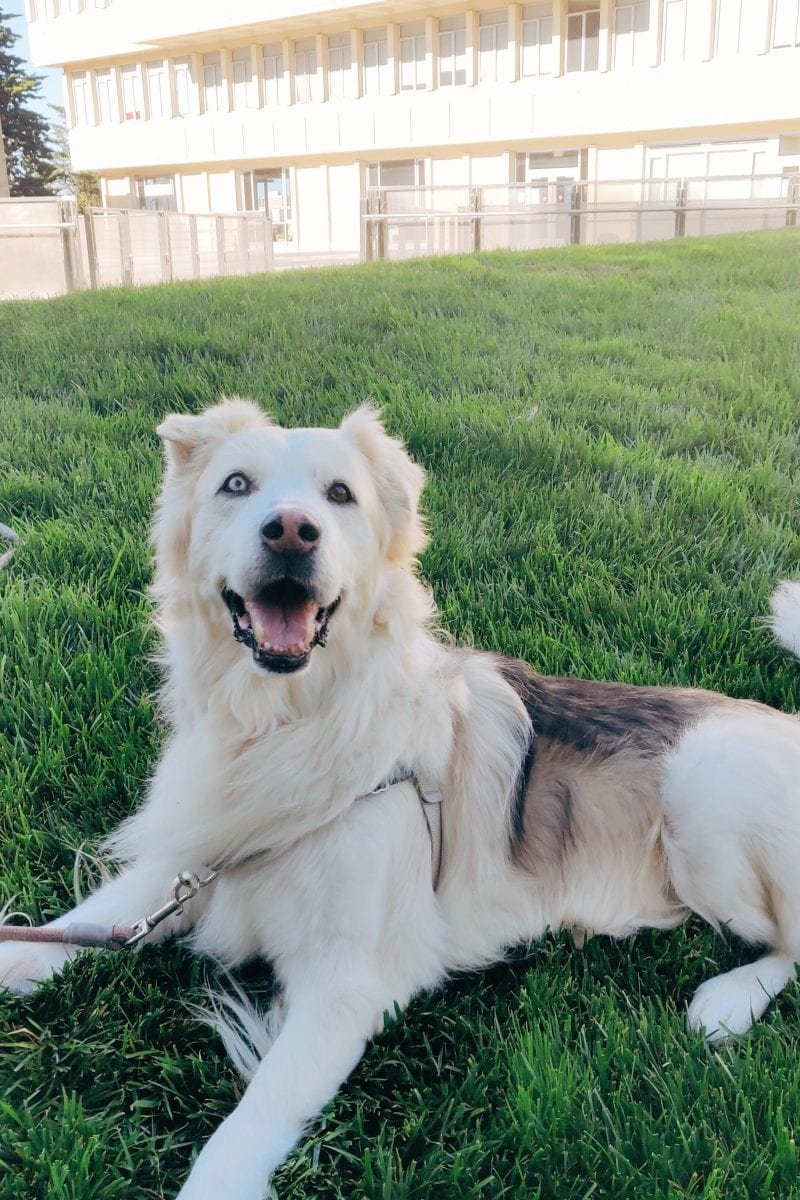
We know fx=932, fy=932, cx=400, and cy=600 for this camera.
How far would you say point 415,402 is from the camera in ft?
17.5

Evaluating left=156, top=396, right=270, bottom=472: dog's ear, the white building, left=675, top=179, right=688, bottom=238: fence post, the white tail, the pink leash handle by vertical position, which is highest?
the white building

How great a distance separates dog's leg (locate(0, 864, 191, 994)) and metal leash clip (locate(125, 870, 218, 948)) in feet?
0.26

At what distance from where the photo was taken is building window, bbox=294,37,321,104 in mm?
33250

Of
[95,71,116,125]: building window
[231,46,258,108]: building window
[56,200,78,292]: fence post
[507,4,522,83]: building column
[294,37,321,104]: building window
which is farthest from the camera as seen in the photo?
[95,71,116,125]: building window

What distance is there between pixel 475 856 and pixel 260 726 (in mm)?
631

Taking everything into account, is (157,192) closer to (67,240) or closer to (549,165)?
(549,165)

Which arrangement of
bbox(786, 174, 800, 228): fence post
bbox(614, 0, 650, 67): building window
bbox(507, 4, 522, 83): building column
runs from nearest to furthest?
bbox(786, 174, 800, 228): fence post, bbox(614, 0, 650, 67): building window, bbox(507, 4, 522, 83): building column

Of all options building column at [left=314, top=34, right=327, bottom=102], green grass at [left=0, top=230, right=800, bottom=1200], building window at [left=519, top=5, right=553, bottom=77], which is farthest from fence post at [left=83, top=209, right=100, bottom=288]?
building column at [left=314, top=34, right=327, bottom=102]

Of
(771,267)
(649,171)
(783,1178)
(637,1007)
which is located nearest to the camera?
(783,1178)

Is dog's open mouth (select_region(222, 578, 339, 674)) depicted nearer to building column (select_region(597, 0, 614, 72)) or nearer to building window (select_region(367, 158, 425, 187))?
building column (select_region(597, 0, 614, 72))

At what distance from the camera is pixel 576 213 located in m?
16.7

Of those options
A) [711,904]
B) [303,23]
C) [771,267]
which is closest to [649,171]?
[303,23]

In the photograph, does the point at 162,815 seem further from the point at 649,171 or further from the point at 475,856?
the point at 649,171

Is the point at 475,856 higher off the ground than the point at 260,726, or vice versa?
the point at 260,726
